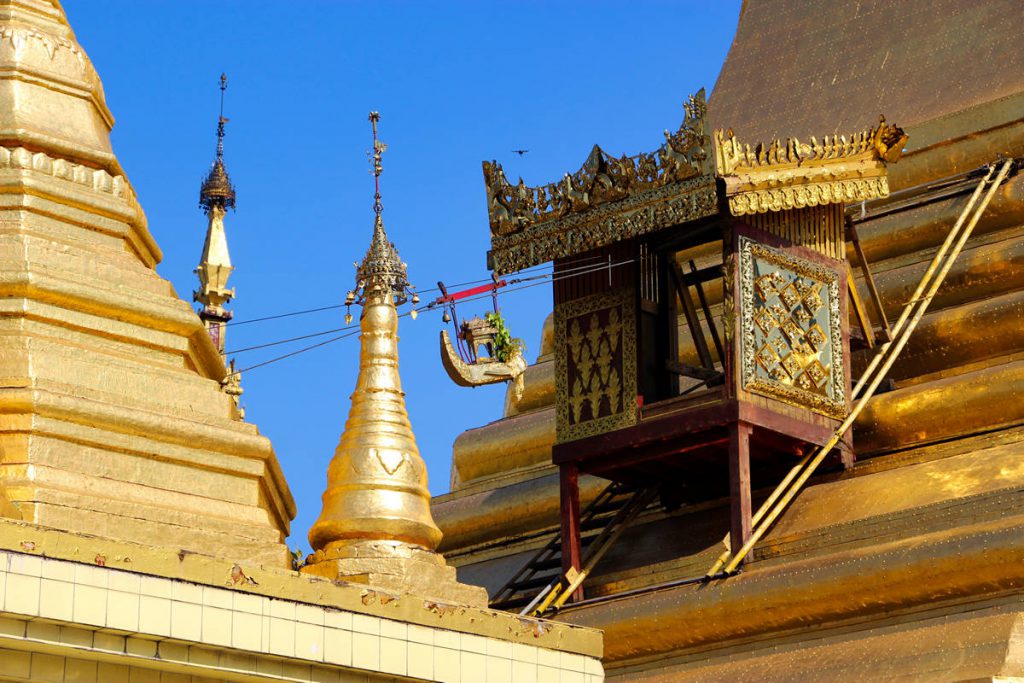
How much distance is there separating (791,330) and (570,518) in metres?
1.82

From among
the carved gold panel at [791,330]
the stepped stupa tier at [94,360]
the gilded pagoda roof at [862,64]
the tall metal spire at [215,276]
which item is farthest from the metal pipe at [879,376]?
the tall metal spire at [215,276]

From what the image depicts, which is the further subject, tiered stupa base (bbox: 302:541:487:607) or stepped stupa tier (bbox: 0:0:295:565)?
stepped stupa tier (bbox: 0:0:295:565)

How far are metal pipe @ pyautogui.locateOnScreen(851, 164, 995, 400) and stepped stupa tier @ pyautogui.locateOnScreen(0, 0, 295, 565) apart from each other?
409 centimetres

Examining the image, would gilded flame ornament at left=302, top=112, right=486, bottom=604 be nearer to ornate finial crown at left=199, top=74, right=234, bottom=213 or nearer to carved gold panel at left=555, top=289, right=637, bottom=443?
carved gold panel at left=555, top=289, right=637, bottom=443

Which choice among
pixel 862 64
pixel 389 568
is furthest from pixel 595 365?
pixel 862 64

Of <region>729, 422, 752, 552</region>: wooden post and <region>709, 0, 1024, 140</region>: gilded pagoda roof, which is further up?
<region>709, 0, 1024, 140</region>: gilded pagoda roof

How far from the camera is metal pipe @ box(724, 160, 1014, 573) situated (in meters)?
13.3

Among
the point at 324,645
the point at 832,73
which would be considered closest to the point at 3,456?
the point at 324,645

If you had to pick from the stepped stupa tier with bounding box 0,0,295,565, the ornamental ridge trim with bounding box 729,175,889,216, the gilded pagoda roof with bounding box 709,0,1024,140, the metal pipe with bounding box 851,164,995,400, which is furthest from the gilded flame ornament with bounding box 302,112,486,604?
the gilded pagoda roof with bounding box 709,0,1024,140

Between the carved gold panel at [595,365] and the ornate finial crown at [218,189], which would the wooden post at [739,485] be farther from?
the ornate finial crown at [218,189]

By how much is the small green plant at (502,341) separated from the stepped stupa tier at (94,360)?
3202 millimetres

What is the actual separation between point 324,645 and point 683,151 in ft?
18.2

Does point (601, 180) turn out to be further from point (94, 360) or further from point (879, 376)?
point (94, 360)

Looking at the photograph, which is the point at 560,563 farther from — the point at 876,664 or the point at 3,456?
the point at 3,456
